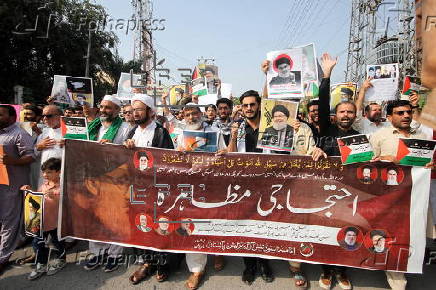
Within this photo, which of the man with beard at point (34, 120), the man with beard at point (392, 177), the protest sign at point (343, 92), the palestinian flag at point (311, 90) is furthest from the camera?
the protest sign at point (343, 92)

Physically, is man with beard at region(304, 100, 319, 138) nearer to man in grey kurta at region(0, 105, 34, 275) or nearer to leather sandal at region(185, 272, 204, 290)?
leather sandal at region(185, 272, 204, 290)

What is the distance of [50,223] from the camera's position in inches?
137

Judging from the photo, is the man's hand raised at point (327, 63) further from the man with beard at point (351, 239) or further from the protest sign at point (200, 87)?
the protest sign at point (200, 87)

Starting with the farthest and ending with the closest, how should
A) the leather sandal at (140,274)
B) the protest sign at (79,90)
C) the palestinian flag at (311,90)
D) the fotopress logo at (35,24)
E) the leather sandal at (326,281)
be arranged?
the fotopress logo at (35,24) → the protest sign at (79,90) → the palestinian flag at (311,90) → the leather sandal at (140,274) → the leather sandal at (326,281)

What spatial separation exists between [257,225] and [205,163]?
87cm

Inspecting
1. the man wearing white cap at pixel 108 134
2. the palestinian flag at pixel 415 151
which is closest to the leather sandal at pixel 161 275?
the man wearing white cap at pixel 108 134

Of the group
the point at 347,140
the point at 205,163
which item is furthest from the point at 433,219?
the point at 205,163

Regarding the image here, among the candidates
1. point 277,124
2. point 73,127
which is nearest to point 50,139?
point 73,127

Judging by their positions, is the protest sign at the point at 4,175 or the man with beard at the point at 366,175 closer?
the man with beard at the point at 366,175

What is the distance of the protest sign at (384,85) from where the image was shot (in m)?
4.85

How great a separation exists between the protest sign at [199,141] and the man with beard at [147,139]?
23 cm

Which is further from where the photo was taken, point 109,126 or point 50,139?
point 109,126

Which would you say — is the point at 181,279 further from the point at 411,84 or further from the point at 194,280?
the point at 411,84

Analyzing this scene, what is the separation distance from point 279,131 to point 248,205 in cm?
86
